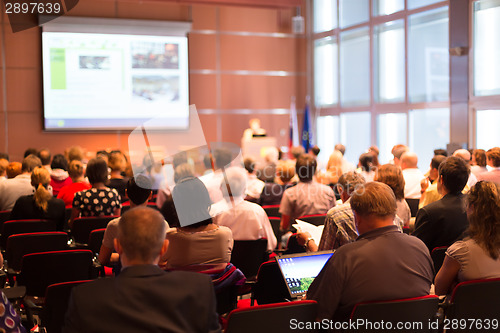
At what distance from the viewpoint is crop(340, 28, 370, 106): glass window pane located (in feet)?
43.4

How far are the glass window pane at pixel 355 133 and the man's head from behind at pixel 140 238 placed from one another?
11.5m

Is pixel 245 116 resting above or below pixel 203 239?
above

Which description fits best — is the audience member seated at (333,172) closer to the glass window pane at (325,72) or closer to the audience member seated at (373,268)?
the audience member seated at (373,268)

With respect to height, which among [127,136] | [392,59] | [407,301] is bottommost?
[407,301]

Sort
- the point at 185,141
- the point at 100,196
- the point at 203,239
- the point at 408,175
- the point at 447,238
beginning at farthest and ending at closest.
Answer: the point at 185,141 → the point at 408,175 → the point at 100,196 → the point at 447,238 → the point at 203,239

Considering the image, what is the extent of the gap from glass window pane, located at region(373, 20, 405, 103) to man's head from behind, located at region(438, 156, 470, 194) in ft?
28.3

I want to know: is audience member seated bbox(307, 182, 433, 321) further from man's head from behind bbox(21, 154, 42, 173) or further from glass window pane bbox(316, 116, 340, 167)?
glass window pane bbox(316, 116, 340, 167)

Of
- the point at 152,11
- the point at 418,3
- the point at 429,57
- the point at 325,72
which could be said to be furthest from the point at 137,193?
the point at 325,72

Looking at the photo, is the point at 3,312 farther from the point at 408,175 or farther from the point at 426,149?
the point at 426,149

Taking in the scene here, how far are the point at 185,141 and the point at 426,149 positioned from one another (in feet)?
18.7

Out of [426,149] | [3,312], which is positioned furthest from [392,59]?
[3,312]

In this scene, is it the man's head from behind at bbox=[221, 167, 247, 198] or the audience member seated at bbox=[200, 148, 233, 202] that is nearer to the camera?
the man's head from behind at bbox=[221, 167, 247, 198]

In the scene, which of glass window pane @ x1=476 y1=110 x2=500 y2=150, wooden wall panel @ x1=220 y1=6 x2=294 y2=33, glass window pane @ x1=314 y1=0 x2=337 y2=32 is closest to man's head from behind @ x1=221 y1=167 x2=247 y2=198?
glass window pane @ x1=476 y1=110 x2=500 y2=150

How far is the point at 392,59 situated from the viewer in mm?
12516
